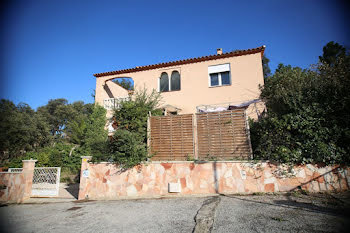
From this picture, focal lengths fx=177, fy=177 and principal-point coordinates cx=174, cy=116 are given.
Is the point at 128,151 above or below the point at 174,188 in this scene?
above

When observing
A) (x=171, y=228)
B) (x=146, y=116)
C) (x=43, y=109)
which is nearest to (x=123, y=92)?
(x=146, y=116)

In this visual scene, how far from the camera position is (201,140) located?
760cm

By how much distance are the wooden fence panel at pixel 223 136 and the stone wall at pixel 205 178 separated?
66 centimetres

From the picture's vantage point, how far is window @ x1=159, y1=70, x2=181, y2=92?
13578 mm

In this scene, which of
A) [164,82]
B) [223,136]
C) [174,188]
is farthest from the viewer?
[164,82]

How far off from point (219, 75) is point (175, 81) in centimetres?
331

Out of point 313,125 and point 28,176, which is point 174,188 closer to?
point 313,125

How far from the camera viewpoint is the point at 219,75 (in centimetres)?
1270

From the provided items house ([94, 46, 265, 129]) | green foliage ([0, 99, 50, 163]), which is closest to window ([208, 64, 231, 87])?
house ([94, 46, 265, 129])

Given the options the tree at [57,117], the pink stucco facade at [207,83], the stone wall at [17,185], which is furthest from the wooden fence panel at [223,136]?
the tree at [57,117]

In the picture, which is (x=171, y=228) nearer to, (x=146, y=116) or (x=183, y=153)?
(x=183, y=153)

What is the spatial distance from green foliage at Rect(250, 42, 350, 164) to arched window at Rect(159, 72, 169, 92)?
854 centimetres

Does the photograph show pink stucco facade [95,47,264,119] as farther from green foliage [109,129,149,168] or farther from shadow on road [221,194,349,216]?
Answer: shadow on road [221,194,349,216]

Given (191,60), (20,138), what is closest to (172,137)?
(191,60)
